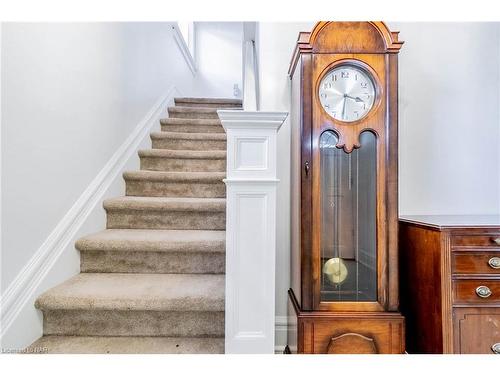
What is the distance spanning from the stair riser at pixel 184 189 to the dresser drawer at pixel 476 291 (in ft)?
4.33

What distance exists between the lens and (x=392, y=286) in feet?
4.11

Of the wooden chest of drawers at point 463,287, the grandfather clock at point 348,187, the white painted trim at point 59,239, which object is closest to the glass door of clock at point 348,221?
the grandfather clock at point 348,187

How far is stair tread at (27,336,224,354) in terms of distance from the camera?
1.15 metres

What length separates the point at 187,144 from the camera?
2459 millimetres

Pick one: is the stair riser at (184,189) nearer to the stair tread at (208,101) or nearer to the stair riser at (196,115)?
the stair riser at (196,115)

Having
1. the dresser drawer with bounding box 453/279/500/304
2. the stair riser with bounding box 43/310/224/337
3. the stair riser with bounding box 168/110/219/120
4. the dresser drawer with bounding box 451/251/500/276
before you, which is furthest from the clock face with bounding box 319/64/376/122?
the stair riser with bounding box 168/110/219/120

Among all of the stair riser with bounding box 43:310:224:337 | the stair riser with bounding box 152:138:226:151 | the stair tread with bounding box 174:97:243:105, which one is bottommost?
the stair riser with bounding box 43:310:224:337

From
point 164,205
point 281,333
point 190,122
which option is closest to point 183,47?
point 190,122

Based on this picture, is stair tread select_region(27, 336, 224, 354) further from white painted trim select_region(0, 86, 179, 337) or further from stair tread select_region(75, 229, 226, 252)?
stair tread select_region(75, 229, 226, 252)

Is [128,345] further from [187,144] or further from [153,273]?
[187,144]

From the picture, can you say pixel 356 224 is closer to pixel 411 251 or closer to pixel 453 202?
pixel 411 251

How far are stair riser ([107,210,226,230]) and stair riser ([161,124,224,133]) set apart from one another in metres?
1.15

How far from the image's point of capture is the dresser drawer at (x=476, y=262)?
1165 millimetres

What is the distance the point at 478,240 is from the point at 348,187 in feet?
1.72
